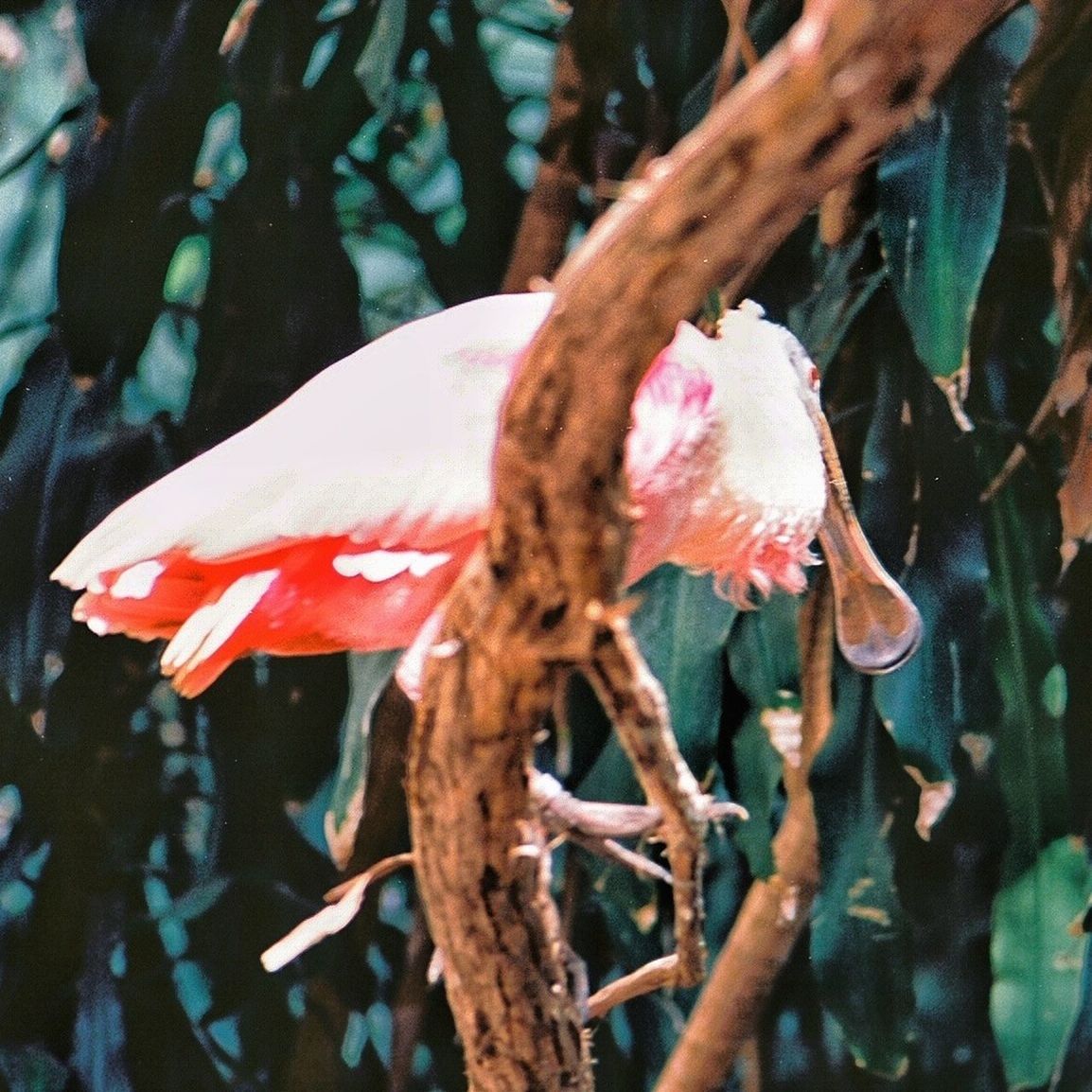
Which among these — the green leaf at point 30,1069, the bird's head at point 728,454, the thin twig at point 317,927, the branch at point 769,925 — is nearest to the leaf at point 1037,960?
the branch at point 769,925

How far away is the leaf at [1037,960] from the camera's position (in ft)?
2.97

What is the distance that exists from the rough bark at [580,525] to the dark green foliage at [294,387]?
0.21 m

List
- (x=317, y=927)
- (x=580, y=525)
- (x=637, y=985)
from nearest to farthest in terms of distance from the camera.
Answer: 1. (x=580, y=525)
2. (x=637, y=985)
3. (x=317, y=927)

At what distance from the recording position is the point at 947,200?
0.87 m

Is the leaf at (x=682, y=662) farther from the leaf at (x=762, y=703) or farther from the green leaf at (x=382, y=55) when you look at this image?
the green leaf at (x=382, y=55)

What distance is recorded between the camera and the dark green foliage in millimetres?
820

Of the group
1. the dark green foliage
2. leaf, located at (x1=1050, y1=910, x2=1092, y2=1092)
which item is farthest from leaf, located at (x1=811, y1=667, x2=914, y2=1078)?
leaf, located at (x1=1050, y1=910, x2=1092, y2=1092)

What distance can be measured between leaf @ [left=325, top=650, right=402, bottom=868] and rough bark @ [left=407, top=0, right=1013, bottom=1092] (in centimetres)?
20

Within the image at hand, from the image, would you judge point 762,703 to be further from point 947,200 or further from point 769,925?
point 947,200

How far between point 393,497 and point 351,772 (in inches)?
7.8

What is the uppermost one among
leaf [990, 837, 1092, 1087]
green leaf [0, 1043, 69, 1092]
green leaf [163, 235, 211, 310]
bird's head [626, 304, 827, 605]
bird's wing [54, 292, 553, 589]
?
green leaf [163, 235, 211, 310]

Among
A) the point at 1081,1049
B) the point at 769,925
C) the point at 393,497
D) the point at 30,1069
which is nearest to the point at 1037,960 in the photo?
the point at 1081,1049

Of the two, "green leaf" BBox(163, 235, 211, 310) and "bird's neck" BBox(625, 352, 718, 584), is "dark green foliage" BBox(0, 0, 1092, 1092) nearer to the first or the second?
"green leaf" BBox(163, 235, 211, 310)

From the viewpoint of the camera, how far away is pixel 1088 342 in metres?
0.89
